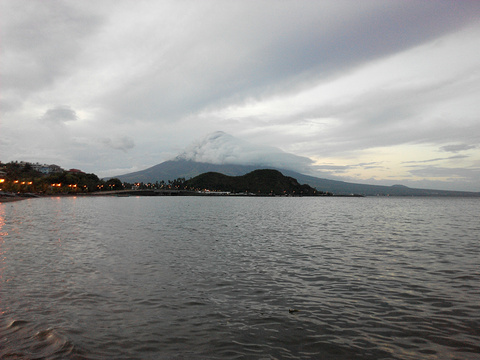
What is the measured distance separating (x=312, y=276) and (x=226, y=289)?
22.1ft

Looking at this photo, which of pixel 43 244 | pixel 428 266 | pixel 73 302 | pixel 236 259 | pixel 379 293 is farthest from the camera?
pixel 43 244

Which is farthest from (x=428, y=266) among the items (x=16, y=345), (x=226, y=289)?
(x=16, y=345)

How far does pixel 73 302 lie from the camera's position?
14.9 metres

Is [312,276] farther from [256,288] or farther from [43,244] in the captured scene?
[43,244]

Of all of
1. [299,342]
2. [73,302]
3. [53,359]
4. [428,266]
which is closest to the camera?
[53,359]

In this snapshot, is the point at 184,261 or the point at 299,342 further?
the point at 184,261

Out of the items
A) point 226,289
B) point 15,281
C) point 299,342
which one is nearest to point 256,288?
point 226,289

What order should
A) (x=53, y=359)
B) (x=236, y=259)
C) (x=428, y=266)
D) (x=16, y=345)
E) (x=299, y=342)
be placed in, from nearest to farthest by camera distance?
(x=53, y=359)
(x=16, y=345)
(x=299, y=342)
(x=428, y=266)
(x=236, y=259)

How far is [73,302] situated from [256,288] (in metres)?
10.0

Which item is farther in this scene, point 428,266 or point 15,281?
point 428,266

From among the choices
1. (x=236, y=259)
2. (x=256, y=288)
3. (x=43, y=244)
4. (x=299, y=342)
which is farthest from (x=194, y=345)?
(x=43, y=244)

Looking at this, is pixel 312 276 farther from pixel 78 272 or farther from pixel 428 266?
pixel 78 272

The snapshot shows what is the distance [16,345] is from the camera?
10398 millimetres

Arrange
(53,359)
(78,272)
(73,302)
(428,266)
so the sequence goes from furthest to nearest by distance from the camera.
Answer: (428,266) < (78,272) < (73,302) < (53,359)
